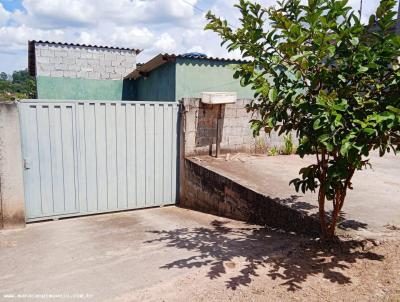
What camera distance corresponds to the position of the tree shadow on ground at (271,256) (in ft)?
10.7

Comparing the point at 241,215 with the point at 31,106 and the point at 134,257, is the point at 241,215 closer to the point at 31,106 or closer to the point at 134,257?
the point at 134,257

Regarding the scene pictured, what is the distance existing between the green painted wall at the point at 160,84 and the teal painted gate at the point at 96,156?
11.3 feet

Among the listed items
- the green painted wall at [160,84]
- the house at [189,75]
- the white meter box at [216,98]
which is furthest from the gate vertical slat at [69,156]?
the green painted wall at [160,84]

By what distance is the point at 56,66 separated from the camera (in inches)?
504

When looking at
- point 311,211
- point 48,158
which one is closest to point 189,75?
point 48,158

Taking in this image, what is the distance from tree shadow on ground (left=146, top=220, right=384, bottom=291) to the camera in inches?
129

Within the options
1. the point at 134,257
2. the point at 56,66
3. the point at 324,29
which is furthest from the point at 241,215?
the point at 56,66

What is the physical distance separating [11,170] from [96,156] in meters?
1.34

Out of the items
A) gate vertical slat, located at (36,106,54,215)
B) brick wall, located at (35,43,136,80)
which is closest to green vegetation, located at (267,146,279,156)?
gate vertical slat, located at (36,106,54,215)

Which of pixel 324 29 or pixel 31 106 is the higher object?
pixel 324 29

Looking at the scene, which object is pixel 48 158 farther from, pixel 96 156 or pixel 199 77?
pixel 199 77

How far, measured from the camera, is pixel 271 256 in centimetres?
367

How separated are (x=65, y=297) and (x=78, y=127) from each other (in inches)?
129

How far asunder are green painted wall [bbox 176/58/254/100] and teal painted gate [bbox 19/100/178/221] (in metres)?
3.16
